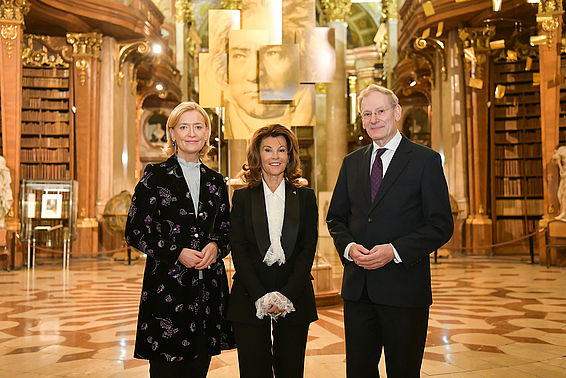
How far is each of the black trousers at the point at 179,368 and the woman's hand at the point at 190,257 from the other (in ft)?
1.40

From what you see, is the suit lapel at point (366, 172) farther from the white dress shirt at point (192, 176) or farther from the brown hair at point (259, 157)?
the white dress shirt at point (192, 176)

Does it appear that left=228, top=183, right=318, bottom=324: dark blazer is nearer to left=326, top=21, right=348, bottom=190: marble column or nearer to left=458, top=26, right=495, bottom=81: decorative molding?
left=458, top=26, right=495, bottom=81: decorative molding

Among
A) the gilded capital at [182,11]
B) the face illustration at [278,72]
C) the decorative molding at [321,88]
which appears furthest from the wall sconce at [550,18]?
the gilded capital at [182,11]

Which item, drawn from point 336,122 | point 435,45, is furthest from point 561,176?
point 336,122

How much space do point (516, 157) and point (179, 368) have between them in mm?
12339

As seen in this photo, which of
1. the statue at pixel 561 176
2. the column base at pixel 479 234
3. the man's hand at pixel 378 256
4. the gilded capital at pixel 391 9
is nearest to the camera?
the man's hand at pixel 378 256

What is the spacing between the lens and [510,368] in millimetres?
3537

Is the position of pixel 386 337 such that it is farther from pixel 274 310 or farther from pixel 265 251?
pixel 265 251

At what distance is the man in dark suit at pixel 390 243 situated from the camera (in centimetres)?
226

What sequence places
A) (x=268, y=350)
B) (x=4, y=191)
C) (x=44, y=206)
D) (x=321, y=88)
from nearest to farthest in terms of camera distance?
(x=268, y=350) < (x=4, y=191) < (x=44, y=206) < (x=321, y=88)

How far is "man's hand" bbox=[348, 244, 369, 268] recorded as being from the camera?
2.27 meters

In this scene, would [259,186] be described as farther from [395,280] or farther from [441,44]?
[441,44]

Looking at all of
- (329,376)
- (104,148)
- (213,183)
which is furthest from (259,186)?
(104,148)

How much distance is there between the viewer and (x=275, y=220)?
253cm
